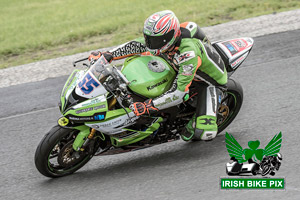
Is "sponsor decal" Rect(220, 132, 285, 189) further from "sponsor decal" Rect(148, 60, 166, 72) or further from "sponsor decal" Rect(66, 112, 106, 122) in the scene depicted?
"sponsor decal" Rect(66, 112, 106, 122)

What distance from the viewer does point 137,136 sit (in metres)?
5.28

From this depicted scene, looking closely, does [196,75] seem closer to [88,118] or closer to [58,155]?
[88,118]

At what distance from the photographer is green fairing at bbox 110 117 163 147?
523 centimetres

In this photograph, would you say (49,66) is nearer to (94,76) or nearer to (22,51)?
(22,51)

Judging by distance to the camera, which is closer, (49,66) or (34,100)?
(34,100)

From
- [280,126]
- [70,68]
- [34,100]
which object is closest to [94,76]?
[280,126]

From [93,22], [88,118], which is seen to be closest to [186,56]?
[88,118]

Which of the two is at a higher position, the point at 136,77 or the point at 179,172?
the point at 136,77

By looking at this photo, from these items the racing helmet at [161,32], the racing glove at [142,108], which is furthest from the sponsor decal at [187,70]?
the racing glove at [142,108]

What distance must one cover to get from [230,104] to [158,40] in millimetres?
1529

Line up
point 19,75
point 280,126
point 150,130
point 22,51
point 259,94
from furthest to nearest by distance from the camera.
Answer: point 22,51 → point 19,75 → point 259,94 → point 280,126 → point 150,130

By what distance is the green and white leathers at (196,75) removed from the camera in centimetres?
504

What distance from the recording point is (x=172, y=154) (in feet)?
18.9

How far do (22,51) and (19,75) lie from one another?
5.84 feet
